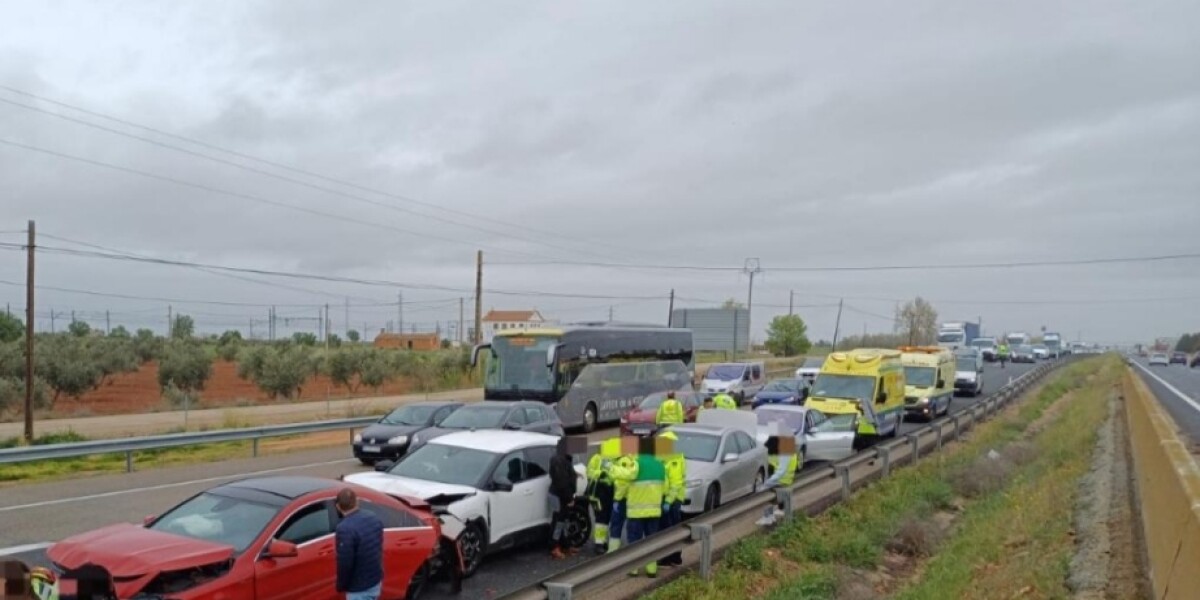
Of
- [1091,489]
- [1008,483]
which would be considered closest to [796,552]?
[1091,489]

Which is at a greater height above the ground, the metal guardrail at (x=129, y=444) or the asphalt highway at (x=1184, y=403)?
the metal guardrail at (x=129, y=444)

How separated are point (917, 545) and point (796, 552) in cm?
270

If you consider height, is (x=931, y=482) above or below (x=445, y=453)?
below

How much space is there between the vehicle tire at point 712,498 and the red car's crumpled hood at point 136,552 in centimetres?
752

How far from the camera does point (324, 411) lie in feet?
120

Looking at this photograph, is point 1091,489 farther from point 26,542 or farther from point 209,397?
point 209,397

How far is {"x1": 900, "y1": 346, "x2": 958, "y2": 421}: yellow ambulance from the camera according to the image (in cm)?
3030

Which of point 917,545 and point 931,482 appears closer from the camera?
point 917,545

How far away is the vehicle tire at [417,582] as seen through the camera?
909 cm

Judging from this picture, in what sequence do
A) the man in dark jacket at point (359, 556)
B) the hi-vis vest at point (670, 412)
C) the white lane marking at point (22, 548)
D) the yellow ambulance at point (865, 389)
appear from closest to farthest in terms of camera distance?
1. the man in dark jacket at point (359, 556)
2. the white lane marking at point (22, 548)
3. the hi-vis vest at point (670, 412)
4. the yellow ambulance at point (865, 389)

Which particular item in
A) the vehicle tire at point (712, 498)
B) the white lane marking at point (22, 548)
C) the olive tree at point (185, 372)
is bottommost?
the olive tree at point (185, 372)

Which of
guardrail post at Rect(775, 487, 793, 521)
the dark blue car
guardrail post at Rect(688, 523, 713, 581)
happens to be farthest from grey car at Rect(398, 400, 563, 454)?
the dark blue car

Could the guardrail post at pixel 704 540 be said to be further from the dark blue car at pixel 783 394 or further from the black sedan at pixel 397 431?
the dark blue car at pixel 783 394

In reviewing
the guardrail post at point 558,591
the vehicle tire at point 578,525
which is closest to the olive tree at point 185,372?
the vehicle tire at point 578,525
